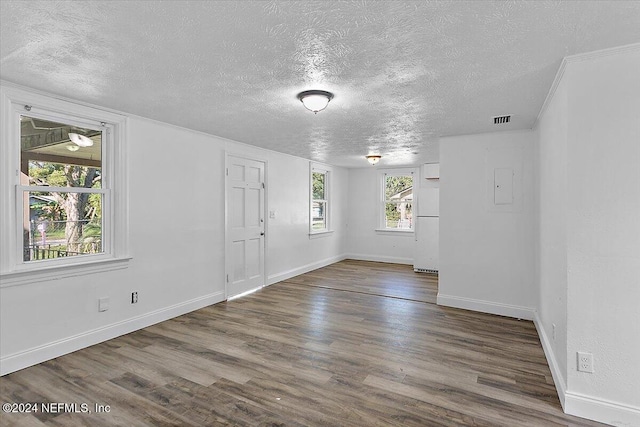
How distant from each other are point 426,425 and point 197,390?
5.36ft

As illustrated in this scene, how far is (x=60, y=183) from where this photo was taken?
10.5ft

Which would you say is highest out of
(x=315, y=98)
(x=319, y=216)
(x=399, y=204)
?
(x=315, y=98)

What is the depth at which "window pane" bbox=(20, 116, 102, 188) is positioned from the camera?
9.78 feet

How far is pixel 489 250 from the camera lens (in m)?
4.34

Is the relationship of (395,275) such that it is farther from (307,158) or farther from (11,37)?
(11,37)

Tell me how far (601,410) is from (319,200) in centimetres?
591

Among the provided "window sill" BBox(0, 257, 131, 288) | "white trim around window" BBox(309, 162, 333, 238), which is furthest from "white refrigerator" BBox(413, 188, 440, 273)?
"window sill" BBox(0, 257, 131, 288)

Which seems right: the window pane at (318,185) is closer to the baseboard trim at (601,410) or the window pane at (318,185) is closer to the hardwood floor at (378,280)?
the hardwood floor at (378,280)

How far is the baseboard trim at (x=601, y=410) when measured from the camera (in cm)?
211

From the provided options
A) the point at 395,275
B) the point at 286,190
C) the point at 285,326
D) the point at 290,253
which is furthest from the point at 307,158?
the point at 285,326

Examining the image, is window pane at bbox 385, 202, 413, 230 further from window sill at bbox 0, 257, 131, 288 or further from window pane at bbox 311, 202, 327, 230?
window sill at bbox 0, 257, 131, 288

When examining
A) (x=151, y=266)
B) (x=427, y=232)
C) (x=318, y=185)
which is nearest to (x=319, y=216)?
(x=318, y=185)

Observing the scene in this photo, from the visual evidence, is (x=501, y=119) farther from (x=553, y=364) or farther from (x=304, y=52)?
(x=304, y=52)

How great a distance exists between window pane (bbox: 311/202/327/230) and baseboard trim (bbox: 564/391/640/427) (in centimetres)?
550
